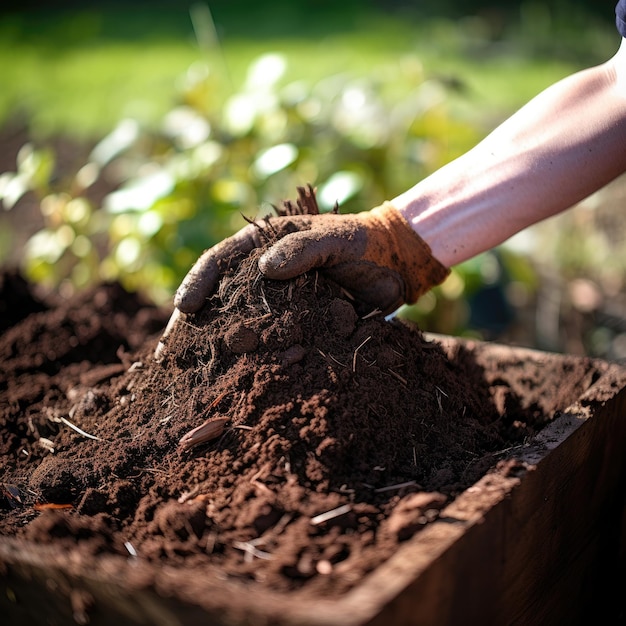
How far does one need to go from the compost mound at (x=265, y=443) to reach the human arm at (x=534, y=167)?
29 centimetres

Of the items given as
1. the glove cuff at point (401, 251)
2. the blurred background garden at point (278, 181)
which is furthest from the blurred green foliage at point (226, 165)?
the glove cuff at point (401, 251)

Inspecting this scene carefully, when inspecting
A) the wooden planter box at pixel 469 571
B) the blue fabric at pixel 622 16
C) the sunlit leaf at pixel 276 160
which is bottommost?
the wooden planter box at pixel 469 571

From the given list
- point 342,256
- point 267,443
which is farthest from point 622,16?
point 267,443

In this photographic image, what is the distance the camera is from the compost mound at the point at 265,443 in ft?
3.51

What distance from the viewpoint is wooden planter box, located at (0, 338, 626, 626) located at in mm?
862

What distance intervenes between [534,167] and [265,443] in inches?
33.8

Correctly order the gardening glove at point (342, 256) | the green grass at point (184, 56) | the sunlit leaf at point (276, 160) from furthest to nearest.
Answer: the green grass at point (184, 56)
the sunlit leaf at point (276, 160)
the gardening glove at point (342, 256)

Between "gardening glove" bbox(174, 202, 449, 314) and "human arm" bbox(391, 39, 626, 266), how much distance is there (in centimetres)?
6

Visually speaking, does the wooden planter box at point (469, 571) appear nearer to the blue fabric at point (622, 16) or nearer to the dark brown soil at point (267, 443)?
the dark brown soil at point (267, 443)

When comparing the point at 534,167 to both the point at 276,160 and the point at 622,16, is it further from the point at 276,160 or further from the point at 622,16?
the point at 276,160

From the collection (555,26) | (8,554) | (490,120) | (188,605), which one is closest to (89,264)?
(8,554)

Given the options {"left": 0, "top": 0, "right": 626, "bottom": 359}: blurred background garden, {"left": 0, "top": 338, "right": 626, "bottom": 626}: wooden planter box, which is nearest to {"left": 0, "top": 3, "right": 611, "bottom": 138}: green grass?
{"left": 0, "top": 0, "right": 626, "bottom": 359}: blurred background garden

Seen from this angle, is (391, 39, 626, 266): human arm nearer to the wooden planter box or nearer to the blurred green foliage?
the wooden planter box

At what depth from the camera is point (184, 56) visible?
803 cm
